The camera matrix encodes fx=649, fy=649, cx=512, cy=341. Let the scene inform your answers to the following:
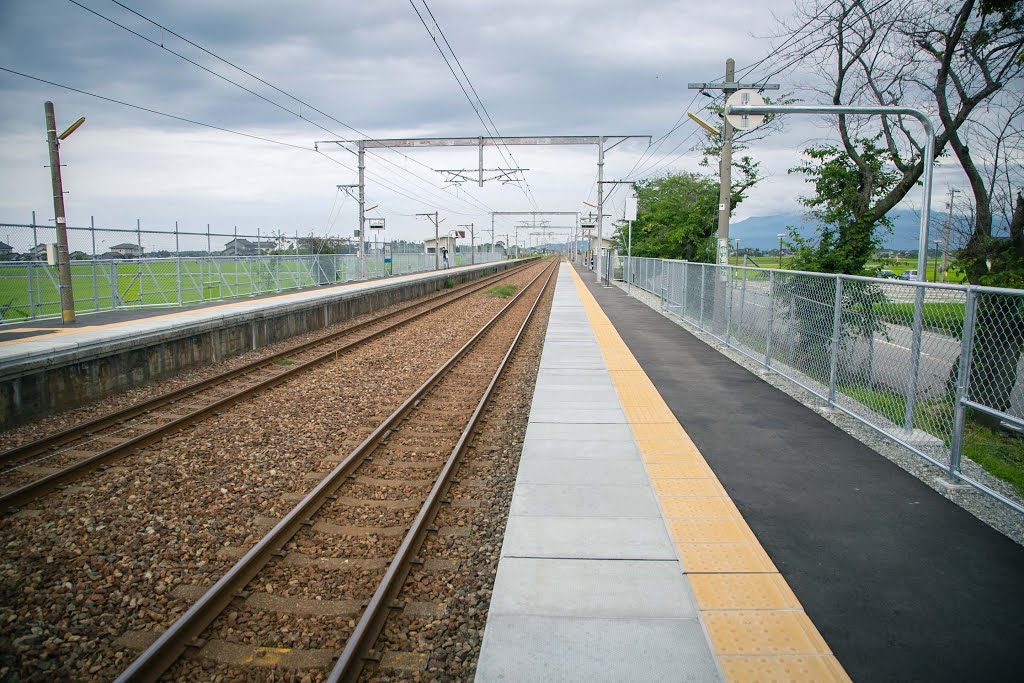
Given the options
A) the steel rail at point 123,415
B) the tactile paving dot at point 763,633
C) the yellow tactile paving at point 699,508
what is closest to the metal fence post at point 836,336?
the yellow tactile paving at point 699,508

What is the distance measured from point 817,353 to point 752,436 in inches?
107

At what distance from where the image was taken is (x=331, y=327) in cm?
1895

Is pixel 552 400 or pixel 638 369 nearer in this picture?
pixel 552 400

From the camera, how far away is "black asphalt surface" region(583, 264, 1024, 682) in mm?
3305

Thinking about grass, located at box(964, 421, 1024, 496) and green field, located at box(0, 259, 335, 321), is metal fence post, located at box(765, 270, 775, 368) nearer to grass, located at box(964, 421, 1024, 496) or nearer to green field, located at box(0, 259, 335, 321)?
grass, located at box(964, 421, 1024, 496)

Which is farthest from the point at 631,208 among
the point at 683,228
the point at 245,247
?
the point at 245,247

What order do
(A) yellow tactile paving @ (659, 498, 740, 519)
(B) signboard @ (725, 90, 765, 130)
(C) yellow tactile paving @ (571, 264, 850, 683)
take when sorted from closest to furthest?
(C) yellow tactile paving @ (571, 264, 850, 683) < (A) yellow tactile paving @ (659, 498, 740, 519) < (B) signboard @ (725, 90, 765, 130)

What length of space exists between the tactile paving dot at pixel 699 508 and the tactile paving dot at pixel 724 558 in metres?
0.49

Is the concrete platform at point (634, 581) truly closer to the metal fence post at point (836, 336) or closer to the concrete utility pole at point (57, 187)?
the metal fence post at point (836, 336)

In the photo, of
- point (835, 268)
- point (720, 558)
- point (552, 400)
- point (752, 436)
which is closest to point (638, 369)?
point (552, 400)

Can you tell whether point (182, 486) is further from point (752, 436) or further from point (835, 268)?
point (835, 268)

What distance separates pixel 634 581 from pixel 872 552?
5.55ft

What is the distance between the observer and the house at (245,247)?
2334 centimetres

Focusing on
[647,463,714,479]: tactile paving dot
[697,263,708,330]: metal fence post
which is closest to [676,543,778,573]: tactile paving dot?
[647,463,714,479]: tactile paving dot
